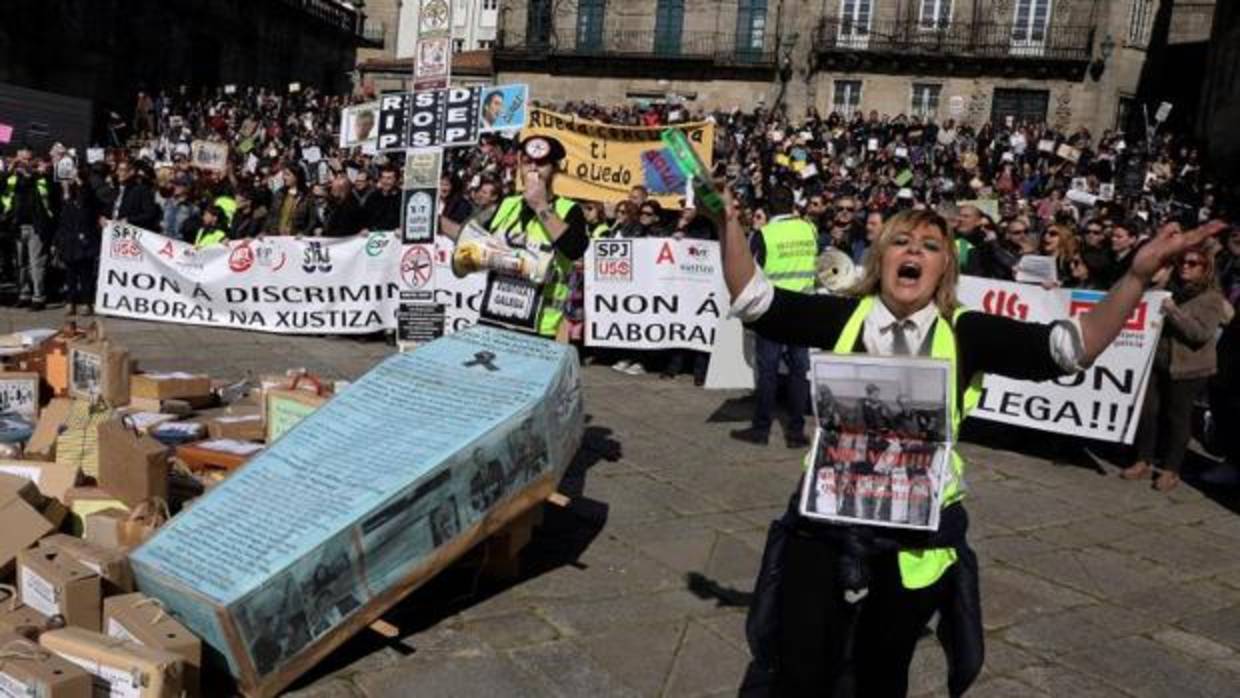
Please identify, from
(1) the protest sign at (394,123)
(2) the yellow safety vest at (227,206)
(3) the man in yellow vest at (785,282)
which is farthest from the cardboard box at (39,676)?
(2) the yellow safety vest at (227,206)

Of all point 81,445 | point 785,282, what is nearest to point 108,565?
point 81,445

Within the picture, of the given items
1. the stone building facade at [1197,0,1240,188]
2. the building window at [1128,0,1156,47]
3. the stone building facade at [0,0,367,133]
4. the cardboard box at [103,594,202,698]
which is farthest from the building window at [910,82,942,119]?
the cardboard box at [103,594,202,698]

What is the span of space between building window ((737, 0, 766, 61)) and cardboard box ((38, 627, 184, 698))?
126ft

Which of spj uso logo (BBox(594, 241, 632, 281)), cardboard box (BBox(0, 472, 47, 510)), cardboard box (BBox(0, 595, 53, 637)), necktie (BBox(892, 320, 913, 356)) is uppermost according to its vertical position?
Answer: necktie (BBox(892, 320, 913, 356))

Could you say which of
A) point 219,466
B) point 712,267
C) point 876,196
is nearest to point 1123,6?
point 876,196

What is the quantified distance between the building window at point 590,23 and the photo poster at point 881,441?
135 feet

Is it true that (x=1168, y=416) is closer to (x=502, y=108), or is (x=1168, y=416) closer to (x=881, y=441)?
(x=502, y=108)

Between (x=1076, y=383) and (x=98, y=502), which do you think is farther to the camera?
(x=1076, y=383)

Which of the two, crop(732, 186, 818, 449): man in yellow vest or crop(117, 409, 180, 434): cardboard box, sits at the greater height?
crop(732, 186, 818, 449): man in yellow vest

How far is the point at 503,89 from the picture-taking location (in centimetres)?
623

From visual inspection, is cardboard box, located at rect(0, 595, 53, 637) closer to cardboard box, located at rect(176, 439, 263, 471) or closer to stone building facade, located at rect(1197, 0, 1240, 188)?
cardboard box, located at rect(176, 439, 263, 471)

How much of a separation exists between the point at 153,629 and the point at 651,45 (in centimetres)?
4002

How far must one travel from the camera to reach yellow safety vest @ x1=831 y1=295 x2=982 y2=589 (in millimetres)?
2660

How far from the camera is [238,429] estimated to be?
5.88m
